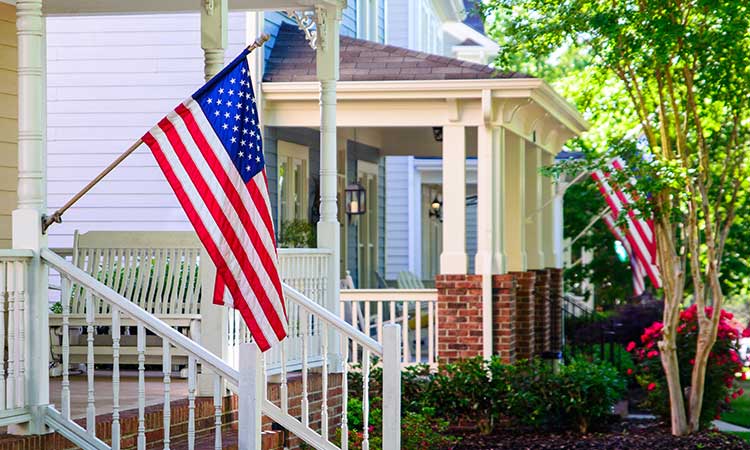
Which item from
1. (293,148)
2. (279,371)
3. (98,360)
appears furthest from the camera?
(293,148)

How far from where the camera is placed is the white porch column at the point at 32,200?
709 centimetres

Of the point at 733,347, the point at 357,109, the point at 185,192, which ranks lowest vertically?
the point at 733,347

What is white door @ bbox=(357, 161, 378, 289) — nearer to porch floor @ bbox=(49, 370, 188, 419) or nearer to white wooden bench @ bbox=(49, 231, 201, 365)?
white wooden bench @ bbox=(49, 231, 201, 365)

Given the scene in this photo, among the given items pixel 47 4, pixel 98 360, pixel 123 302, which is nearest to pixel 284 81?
pixel 47 4

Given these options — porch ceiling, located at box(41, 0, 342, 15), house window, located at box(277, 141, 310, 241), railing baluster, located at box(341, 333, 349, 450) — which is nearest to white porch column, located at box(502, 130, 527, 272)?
house window, located at box(277, 141, 310, 241)

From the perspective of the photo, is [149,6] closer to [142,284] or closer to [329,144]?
[329,144]

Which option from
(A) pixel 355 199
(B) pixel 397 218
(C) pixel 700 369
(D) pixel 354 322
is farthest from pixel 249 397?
(B) pixel 397 218

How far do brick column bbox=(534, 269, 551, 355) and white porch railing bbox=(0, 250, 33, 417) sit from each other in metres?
10.9

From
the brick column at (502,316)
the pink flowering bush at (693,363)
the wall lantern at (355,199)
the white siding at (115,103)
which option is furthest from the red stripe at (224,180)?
the wall lantern at (355,199)

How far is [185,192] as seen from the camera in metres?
6.99

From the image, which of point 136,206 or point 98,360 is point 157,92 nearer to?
point 136,206

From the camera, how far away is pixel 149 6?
11102 mm

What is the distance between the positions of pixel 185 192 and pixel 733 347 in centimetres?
891

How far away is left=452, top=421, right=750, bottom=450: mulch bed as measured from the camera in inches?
487
